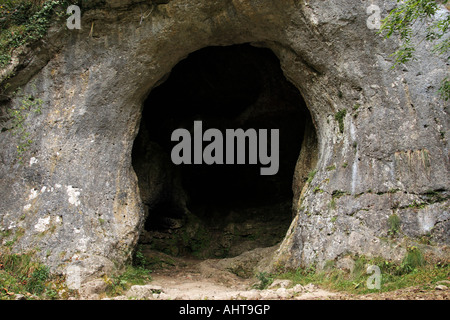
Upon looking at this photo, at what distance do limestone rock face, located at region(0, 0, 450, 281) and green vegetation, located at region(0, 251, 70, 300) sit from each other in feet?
0.77

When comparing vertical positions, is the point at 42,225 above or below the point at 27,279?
above

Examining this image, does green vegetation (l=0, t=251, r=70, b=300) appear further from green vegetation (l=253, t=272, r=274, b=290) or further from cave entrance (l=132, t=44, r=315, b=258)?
cave entrance (l=132, t=44, r=315, b=258)

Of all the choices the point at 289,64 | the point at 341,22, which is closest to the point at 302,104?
the point at 289,64

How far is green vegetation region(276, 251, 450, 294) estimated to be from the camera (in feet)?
18.0

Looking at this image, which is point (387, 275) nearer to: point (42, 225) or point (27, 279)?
point (27, 279)

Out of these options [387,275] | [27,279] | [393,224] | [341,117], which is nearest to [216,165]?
[341,117]

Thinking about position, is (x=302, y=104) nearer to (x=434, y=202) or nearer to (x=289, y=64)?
(x=289, y=64)

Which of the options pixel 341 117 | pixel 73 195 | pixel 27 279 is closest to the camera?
pixel 27 279

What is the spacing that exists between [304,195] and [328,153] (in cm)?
94

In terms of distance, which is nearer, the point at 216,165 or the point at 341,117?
the point at 341,117

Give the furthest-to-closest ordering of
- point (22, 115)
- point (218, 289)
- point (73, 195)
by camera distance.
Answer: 1. point (22, 115)
2. point (73, 195)
3. point (218, 289)

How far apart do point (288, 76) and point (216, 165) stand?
5.06 metres

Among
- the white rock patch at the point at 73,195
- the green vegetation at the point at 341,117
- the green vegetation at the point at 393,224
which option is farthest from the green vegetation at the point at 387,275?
the white rock patch at the point at 73,195

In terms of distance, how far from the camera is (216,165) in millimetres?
12883
